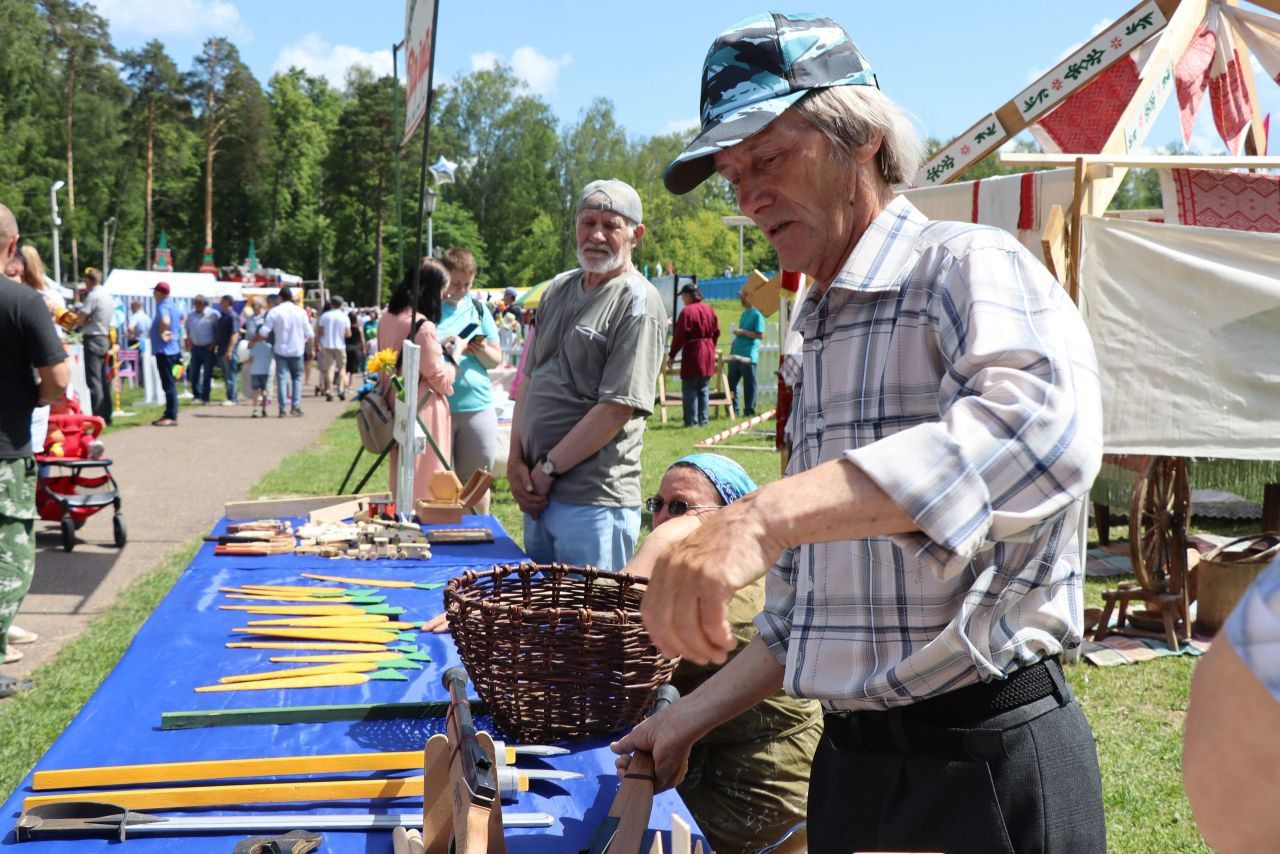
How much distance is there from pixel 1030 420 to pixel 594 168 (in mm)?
65421

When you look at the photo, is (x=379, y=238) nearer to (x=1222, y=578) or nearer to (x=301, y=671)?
(x=1222, y=578)

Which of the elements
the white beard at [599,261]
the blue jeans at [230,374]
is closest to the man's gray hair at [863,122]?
the white beard at [599,261]

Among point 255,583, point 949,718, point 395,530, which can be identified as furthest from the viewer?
point 395,530

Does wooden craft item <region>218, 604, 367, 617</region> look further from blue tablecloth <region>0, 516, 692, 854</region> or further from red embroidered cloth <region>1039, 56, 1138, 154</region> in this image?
red embroidered cloth <region>1039, 56, 1138, 154</region>

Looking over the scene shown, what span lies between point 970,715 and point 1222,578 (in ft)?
15.6

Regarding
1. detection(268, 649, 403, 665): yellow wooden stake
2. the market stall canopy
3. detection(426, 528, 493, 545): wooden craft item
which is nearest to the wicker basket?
detection(268, 649, 403, 665): yellow wooden stake

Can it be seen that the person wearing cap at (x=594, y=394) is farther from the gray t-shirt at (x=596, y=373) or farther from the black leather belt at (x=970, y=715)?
the black leather belt at (x=970, y=715)

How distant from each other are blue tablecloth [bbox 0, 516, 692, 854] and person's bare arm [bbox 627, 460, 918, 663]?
3.11 ft

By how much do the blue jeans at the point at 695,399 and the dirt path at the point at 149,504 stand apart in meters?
4.87

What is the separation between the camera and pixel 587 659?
1.98 meters

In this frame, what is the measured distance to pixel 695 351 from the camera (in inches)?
545

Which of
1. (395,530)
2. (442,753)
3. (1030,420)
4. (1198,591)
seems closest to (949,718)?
(1030,420)

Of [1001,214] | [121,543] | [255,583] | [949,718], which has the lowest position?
[121,543]

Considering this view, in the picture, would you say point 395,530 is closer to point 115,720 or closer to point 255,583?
point 255,583
